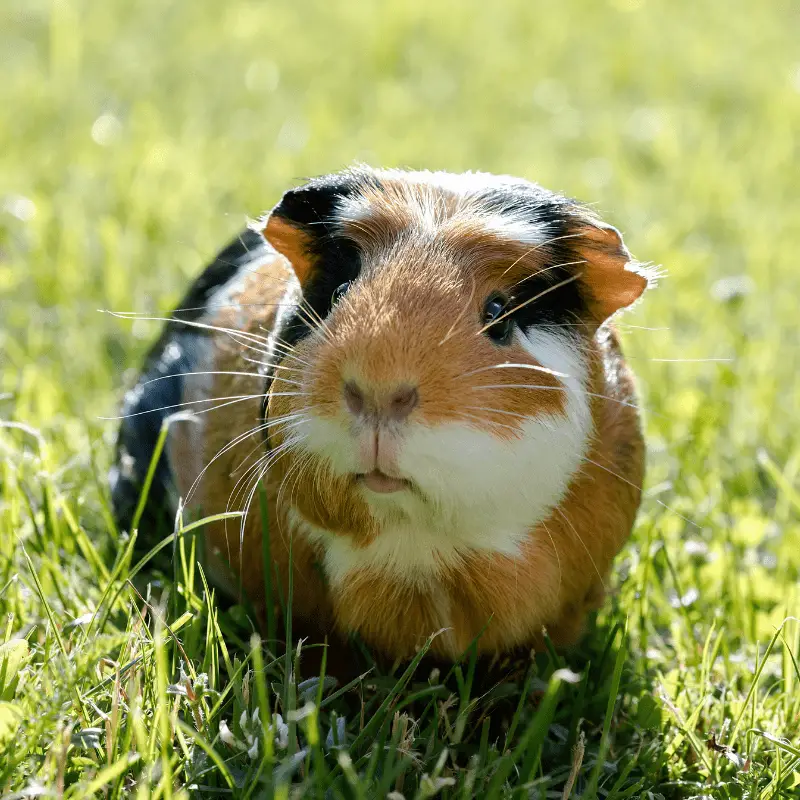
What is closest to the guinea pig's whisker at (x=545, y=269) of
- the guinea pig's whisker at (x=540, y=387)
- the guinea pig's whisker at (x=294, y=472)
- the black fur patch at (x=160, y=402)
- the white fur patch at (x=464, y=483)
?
the white fur patch at (x=464, y=483)

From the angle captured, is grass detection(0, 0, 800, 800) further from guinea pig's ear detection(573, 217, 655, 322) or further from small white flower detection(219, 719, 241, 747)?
guinea pig's ear detection(573, 217, 655, 322)

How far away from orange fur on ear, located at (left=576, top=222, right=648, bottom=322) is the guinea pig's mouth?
71cm

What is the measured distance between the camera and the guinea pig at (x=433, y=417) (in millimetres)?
2225

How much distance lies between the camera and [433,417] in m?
2.16

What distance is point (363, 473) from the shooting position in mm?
2260

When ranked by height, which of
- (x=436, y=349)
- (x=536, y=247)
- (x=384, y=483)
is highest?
(x=536, y=247)

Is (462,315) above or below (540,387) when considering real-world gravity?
above

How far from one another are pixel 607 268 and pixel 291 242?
30.3 inches

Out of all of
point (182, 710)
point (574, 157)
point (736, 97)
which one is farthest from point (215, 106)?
point (182, 710)

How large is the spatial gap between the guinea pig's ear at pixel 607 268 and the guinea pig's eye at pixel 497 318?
23 cm

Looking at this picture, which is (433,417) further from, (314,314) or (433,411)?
(314,314)

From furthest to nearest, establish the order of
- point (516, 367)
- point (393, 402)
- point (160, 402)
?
point (160, 402)
point (516, 367)
point (393, 402)

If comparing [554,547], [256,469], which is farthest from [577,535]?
[256,469]

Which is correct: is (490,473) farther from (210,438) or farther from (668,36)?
(668,36)
